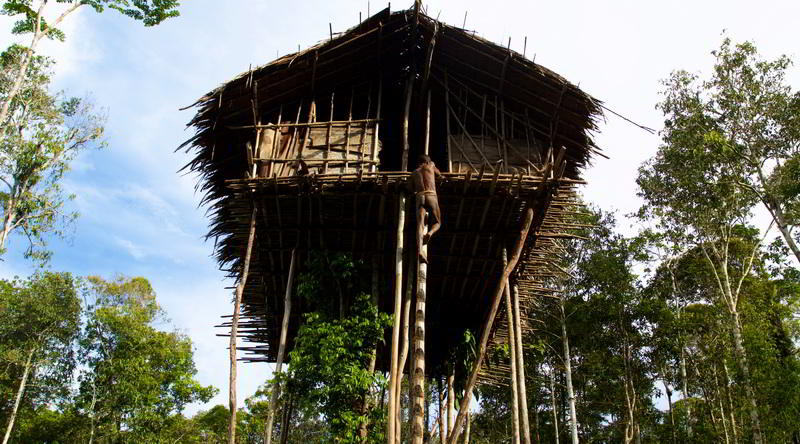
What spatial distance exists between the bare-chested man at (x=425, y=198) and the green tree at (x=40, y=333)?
1814 cm

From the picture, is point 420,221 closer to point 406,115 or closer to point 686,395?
point 406,115

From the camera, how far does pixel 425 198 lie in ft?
25.2

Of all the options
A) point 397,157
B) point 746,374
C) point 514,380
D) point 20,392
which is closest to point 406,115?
point 397,157

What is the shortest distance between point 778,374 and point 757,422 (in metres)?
1.16

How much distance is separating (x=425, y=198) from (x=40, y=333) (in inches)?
763

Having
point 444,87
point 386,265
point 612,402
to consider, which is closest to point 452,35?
point 444,87

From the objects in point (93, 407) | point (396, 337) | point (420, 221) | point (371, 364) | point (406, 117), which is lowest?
point (371, 364)

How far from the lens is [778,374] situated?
12.4 meters

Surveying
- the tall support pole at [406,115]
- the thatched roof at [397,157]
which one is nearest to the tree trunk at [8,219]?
the thatched roof at [397,157]

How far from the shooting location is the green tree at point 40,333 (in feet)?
66.4

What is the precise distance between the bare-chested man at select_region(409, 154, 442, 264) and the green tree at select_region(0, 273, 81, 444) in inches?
714

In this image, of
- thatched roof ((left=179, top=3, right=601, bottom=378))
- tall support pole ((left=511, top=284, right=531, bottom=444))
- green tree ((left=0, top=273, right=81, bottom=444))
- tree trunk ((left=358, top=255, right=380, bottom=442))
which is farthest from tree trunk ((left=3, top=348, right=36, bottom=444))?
tall support pole ((left=511, top=284, right=531, bottom=444))

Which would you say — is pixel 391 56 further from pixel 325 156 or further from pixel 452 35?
pixel 325 156

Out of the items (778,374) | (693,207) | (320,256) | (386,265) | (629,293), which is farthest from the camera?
(629,293)
